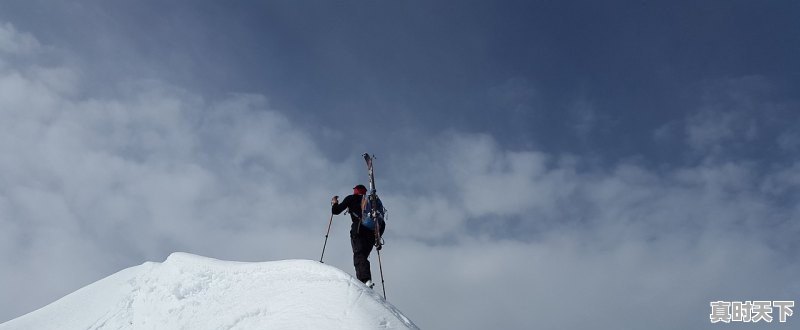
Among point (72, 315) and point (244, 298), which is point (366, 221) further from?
point (72, 315)

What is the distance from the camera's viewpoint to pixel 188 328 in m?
8.79

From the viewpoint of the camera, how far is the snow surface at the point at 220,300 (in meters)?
7.46

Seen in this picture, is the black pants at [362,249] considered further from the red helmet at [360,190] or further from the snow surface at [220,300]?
the snow surface at [220,300]

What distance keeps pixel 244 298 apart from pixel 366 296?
221cm

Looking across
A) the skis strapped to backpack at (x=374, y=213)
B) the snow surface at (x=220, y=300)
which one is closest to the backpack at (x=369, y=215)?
the skis strapped to backpack at (x=374, y=213)

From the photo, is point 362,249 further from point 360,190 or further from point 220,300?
point 220,300

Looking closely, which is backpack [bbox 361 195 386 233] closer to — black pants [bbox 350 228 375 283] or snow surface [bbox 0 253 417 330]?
black pants [bbox 350 228 375 283]

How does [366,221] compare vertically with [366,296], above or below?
above

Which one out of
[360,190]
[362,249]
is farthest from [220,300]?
[360,190]

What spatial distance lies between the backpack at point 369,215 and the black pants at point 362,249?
19 centimetres

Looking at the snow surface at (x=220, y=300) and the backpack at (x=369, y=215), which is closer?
the snow surface at (x=220, y=300)

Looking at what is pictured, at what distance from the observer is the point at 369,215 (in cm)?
1177

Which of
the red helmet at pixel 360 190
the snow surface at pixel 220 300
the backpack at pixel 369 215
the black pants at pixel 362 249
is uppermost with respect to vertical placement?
the red helmet at pixel 360 190

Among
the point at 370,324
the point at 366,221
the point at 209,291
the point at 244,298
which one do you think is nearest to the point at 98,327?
the point at 209,291
